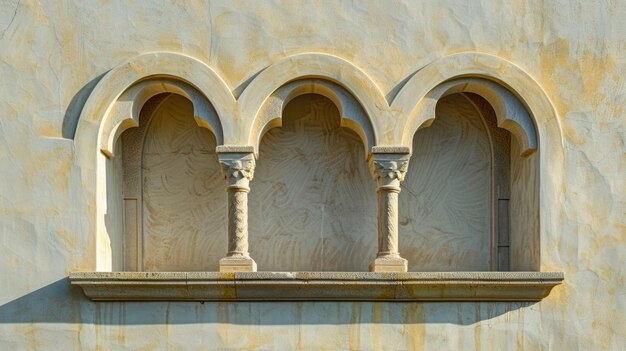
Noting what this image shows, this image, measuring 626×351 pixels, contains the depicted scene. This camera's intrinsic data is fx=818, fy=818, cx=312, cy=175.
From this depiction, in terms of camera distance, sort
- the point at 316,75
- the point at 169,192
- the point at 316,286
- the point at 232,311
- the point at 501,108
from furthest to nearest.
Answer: the point at 169,192 < the point at 501,108 < the point at 316,75 < the point at 232,311 < the point at 316,286

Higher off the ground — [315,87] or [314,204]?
[315,87]

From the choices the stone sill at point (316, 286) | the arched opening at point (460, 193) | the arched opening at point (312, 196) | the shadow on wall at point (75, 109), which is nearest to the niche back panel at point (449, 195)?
the arched opening at point (460, 193)

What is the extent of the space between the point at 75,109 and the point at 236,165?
124 cm

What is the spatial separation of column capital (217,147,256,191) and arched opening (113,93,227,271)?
52cm

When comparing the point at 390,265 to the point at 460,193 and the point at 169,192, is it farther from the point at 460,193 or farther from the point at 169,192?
the point at 169,192

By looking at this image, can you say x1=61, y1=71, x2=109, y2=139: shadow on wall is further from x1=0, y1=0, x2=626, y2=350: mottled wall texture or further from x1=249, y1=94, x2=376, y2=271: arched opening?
x1=249, y1=94, x2=376, y2=271: arched opening

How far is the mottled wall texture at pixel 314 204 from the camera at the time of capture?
579cm

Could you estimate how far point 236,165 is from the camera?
584cm

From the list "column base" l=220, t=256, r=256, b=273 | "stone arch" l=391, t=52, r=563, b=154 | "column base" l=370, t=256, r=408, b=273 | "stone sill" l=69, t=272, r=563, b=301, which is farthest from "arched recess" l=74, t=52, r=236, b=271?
"column base" l=370, t=256, r=408, b=273

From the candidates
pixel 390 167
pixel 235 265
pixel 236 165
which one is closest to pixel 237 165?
pixel 236 165

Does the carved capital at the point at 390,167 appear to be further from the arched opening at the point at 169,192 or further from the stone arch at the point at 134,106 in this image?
the arched opening at the point at 169,192

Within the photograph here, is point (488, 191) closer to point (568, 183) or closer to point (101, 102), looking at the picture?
point (568, 183)

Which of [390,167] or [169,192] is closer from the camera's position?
[390,167]

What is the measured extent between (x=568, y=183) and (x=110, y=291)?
131 inches
